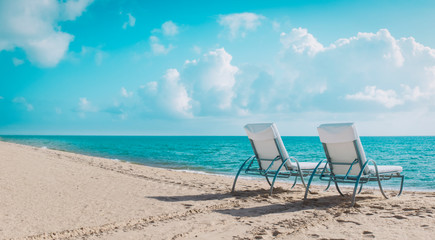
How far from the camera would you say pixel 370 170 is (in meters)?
6.31

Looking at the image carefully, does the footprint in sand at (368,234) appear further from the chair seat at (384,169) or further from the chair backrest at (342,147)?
the chair seat at (384,169)

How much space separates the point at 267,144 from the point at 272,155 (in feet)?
0.83

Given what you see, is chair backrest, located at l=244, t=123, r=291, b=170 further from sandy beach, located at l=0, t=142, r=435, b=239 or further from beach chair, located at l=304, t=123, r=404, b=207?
beach chair, located at l=304, t=123, r=404, b=207

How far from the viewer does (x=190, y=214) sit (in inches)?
210

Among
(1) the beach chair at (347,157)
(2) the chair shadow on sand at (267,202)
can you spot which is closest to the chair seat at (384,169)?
(1) the beach chair at (347,157)

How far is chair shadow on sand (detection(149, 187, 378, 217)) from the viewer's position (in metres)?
5.57

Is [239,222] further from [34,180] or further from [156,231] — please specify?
[34,180]

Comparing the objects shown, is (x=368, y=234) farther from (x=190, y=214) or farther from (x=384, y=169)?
(x=384, y=169)

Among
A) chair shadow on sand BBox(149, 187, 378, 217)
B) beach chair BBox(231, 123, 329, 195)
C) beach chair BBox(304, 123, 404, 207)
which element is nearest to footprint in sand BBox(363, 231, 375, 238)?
chair shadow on sand BBox(149, 187, 378, 217)

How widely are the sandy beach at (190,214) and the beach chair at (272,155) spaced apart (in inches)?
19.5

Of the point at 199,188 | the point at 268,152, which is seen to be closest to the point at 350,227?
the point at 268,152

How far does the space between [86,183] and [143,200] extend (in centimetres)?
233

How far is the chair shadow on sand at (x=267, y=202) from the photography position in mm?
5569

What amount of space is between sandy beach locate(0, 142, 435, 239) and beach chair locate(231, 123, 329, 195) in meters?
0.49
